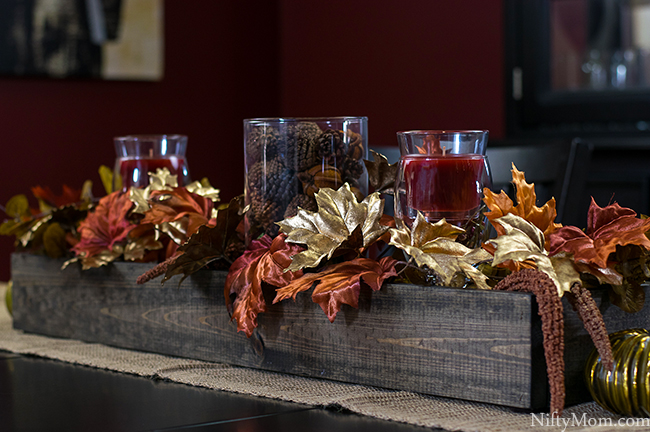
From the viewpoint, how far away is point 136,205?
100 centimetres

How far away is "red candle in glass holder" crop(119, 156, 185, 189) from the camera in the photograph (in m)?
1.08

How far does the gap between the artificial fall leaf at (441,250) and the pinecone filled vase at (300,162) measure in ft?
0.45

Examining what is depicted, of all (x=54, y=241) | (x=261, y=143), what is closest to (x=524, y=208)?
(x=261, y=143)

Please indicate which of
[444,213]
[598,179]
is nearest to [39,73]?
[598,179]

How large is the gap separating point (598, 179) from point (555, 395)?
2.22 metres

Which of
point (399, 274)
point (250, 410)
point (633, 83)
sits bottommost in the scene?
point (250, 410)

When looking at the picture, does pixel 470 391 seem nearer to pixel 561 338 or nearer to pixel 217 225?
pixel 561 338

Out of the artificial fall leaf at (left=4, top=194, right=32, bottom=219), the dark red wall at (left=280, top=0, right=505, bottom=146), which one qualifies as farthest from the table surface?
the dark red wall at (left=280, top=0, right=505, bottom=146)

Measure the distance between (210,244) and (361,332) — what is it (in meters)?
0.22

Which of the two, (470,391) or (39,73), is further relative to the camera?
(39,73)

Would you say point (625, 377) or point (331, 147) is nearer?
point (625, 377)

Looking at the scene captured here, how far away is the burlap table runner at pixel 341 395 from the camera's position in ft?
2.07

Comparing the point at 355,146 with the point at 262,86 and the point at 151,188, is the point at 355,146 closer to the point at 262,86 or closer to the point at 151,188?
the point at 151,188

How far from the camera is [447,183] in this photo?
746 millimetres
